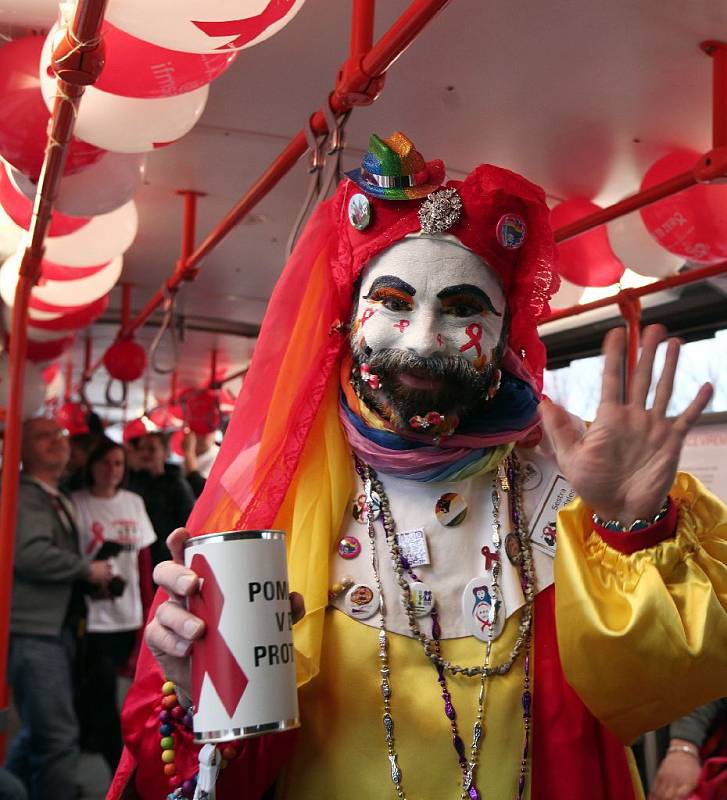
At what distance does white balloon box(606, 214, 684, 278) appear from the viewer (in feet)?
12.3

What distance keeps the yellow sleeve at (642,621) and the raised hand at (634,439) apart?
0.36ft

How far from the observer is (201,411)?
729 cm

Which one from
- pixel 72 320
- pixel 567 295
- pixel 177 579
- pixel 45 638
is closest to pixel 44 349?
pixel 72 320

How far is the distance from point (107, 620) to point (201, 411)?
9.80ft

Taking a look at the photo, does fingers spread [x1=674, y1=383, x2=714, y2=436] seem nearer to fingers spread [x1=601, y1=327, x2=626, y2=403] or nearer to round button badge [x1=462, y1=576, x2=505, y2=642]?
fingers spread [x1=601, y1=327, x2=626, y2=403]

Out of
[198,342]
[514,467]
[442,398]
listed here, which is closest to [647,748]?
[514,467]

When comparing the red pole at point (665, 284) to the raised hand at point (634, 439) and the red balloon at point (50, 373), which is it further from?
the red balloon at point (50, 373)

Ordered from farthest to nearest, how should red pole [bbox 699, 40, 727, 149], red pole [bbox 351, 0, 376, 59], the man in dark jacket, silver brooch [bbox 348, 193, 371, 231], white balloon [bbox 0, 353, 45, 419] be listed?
white balloon [bbox 0, 353, 45, 419], the man in dark jacket, red pole [bbox 699, 40, 727, 149], red pole [bbox 351, 0, 376, 59], silver brooch [bbox 348, 193, 371, 231]

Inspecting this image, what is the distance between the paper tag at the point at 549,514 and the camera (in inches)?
64.6

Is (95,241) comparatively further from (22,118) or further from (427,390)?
(427,390)

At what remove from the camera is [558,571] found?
140 centimetres

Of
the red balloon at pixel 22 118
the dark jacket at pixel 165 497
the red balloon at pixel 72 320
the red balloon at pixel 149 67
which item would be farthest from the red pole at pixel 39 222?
the dark jacket at pixel 165 497

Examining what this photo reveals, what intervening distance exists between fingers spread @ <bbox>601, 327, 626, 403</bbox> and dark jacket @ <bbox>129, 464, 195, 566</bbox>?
4380 millimetres

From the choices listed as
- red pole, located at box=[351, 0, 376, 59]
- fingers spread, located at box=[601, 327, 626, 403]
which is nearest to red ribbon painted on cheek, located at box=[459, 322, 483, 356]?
fingers spread, located at box=[601, 327, 626, 403]
